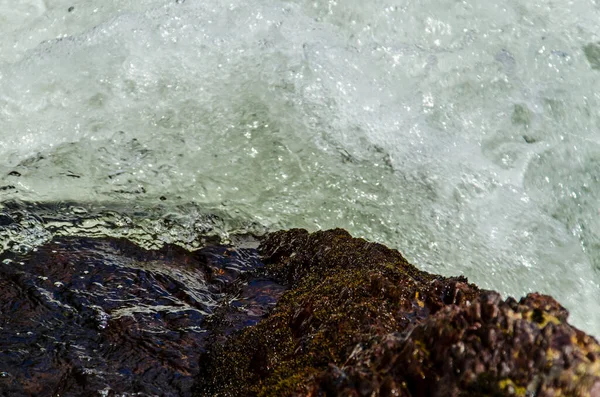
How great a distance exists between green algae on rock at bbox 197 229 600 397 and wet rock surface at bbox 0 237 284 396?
136 millimetres

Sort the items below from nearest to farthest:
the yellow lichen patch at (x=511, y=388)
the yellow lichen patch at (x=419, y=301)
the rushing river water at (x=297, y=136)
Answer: the yellow lichen patch at (x=511, y=388)
the yellow lichen patch at (x=419, y=301)
the rushing river water at (x=297, y=136)

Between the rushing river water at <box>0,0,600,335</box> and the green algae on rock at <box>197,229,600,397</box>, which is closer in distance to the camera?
the green algae on rock at <box>197,229,600,397</box>

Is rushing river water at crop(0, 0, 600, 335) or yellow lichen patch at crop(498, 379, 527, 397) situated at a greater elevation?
yellow lichen patch at crop(498, 379, 527, 397)

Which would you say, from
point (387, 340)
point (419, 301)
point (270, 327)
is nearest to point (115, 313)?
point (270, 327)

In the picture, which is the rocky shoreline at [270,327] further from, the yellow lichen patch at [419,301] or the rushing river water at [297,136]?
the rushing river water at [297,136]

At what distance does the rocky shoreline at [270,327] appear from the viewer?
1585mm

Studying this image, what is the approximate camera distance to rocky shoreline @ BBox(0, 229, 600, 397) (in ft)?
5.20

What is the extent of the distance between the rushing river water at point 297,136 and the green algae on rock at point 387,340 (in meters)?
0.95

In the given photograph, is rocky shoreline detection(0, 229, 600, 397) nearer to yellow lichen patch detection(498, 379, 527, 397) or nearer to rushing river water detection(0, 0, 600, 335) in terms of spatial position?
yellow lichen patch detection(498, 379, 527, 397)

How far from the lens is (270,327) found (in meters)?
2.38

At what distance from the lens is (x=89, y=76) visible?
410 centimetres

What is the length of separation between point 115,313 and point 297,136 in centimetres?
183

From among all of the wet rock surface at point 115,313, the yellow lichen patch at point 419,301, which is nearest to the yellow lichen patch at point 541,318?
the yellow lichen patch at point 419,301

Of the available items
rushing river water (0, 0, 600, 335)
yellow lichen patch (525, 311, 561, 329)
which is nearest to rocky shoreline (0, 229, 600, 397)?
yellow lichen patch (525, 311, 561, 329)
